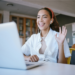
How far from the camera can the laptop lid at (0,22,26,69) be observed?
0.46 metres

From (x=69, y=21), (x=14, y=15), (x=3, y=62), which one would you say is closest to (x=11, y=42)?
(x=3, y=62)

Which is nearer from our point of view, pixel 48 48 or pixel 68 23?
pixel 48 48

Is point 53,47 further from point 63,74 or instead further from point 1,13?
point 1,13

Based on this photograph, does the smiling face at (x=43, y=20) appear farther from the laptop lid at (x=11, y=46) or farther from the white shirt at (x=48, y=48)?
the laptop lid at (x=11, y=46)

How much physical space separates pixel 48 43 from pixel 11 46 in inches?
35.5

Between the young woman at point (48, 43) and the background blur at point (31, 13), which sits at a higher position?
the background blur at point (31, 13)

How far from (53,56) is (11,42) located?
900mm

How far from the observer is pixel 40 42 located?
1405mm

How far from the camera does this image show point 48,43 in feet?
4.41

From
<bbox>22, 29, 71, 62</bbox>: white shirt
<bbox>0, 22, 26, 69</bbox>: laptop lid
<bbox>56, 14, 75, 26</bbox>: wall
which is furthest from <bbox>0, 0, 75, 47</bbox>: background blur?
<bbox>0, 22, 26, 69</bbox>: laptop lid

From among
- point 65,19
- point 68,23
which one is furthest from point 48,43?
point 65,19

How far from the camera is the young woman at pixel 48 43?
1191mm

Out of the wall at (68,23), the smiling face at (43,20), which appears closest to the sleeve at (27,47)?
the smiling face at (43,20)

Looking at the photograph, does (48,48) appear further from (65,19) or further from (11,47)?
(65,19)
